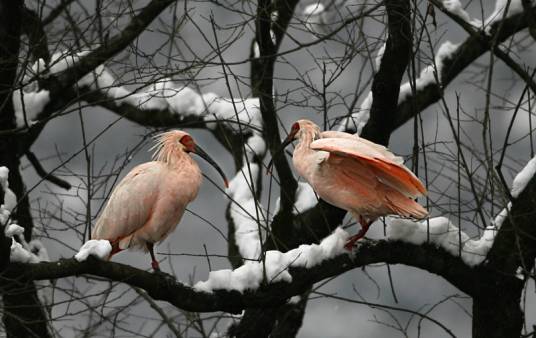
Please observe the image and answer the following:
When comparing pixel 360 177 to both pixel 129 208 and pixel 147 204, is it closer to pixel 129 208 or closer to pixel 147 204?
pixel 147 204

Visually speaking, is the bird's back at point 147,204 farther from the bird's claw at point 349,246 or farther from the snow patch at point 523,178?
the snow patch at point 523,178

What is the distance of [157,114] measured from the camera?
9.82 meters

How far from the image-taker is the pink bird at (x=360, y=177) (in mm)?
5590

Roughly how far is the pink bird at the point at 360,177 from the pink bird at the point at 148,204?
0.82 metres

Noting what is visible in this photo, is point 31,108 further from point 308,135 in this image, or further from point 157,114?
point 308,135

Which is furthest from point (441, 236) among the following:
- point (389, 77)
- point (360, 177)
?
point (389, 77)

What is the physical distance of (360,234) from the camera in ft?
19.7

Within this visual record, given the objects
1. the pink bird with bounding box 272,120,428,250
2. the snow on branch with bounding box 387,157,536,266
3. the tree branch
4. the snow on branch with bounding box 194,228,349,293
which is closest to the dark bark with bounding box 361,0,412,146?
the pink bird with bounding box 272,120,428,250

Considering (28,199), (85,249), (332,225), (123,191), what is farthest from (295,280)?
(28,199)

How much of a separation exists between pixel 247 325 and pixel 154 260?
803 millimetres

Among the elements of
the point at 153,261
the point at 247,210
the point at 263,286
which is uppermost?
the point at 247,210

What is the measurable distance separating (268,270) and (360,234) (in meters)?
0.75

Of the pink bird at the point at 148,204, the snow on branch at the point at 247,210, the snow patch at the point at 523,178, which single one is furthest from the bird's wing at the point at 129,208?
the snow patch at the point at 523,178

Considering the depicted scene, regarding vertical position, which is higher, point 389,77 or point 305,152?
point 389,77
